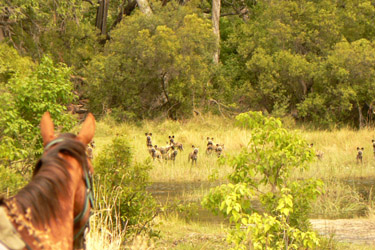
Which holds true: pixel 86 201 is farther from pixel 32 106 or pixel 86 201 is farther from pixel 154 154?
pixel 154 154

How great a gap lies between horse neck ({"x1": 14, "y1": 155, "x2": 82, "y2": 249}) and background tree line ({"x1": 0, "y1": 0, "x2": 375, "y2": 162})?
22.1 metres

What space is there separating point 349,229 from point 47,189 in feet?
29.7

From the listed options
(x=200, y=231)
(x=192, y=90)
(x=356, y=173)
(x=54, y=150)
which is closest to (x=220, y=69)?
(x=192, y=90)

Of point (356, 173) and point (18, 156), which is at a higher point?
point (18, 156)

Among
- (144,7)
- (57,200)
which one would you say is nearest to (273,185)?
(57,200)

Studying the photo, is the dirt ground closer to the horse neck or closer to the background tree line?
the horse neck

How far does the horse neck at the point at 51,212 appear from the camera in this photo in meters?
2.32

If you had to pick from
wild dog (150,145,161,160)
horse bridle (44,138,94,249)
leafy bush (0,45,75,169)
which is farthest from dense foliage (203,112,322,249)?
wild dog (150,145,161,160)

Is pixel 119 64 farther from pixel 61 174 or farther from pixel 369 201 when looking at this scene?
pixel 61 174

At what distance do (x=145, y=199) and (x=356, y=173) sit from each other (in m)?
9.98

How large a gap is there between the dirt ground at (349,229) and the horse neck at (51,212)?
7390 millimetres

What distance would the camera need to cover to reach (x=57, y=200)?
2.38m

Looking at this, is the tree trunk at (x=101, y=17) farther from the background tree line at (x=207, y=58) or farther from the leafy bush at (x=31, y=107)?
the leafy bush at (x=31, y=107)

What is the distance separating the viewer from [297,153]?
24.4 ft
